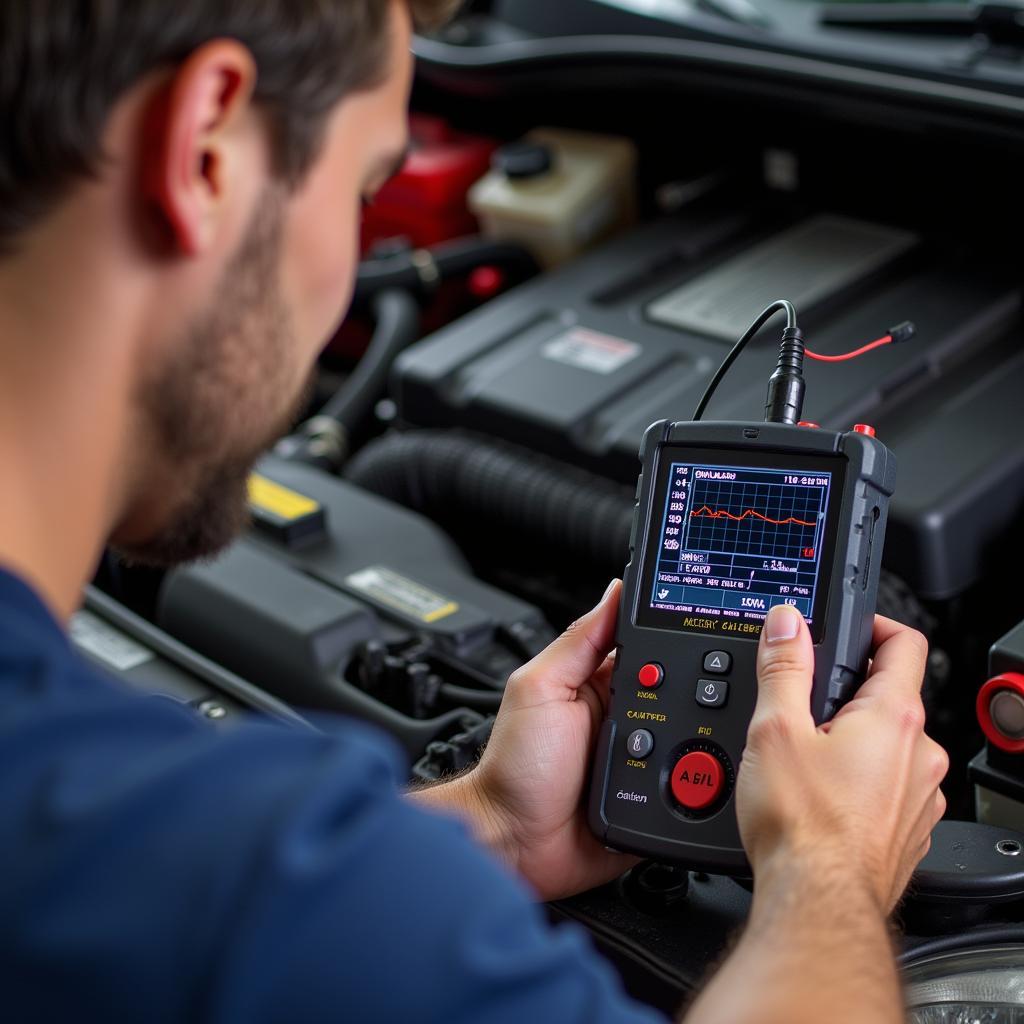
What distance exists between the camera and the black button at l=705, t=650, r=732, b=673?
3.25 ft

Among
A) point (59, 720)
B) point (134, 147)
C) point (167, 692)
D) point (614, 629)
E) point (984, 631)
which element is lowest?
point (167, 692)

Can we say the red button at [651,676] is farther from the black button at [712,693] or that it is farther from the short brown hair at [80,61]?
the short brown hair at [80,61]

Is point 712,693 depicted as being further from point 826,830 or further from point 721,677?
point 826,830

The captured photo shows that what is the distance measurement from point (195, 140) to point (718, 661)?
19.6 inches

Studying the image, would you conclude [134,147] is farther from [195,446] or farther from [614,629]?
[614,629]

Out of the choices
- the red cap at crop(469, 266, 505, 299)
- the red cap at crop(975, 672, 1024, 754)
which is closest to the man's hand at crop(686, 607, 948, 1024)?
the red cap at crop(975, 672, 1024, 754)

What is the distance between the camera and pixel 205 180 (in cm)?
71

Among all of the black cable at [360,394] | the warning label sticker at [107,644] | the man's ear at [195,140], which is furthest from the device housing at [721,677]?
the black cable at [360,394]

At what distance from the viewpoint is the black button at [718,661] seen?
3.25 ft

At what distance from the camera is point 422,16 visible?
0.86 metres

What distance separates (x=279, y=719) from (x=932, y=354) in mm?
744

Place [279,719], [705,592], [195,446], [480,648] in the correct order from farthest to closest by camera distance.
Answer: [480,648] < [279,719] < [705,592] < [195,446]

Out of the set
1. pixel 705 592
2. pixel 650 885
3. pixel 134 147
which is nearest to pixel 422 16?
pixel 134 147

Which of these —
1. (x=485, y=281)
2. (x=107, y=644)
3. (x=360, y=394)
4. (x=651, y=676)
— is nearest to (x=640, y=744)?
(x=651, y=676)
